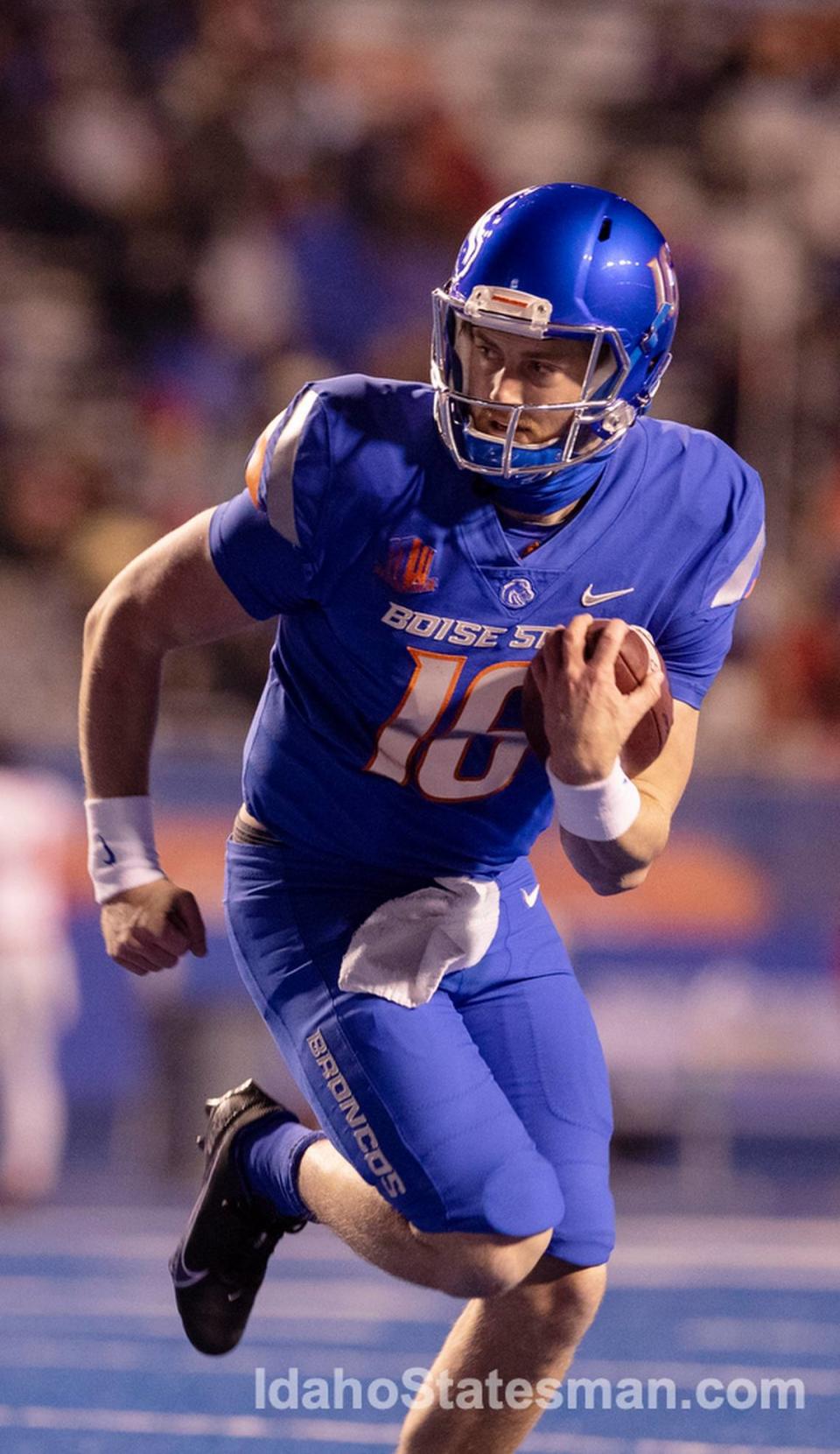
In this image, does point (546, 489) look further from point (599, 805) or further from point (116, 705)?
point (116, 705)

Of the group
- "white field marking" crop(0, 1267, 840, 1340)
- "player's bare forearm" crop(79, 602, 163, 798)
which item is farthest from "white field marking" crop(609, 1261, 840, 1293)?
"player's bare forearm" crop(79, 602, 163, 798)

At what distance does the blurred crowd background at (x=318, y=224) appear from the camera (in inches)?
300

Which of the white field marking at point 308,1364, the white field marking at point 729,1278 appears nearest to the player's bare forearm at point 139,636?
the white field marking at point 308,1364

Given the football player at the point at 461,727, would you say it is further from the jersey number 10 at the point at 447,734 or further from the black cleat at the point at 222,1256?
the black cleat at the point at 222,1256

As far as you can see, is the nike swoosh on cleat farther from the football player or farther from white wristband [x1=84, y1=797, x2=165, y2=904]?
white wristband [x1=84, y1=797, x2=165, y2=904]

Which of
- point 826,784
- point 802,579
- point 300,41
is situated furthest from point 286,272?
point 826,784

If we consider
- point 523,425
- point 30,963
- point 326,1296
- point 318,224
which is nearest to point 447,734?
point 523,425

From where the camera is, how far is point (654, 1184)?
6539mm

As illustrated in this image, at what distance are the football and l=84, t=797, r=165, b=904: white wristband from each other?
0.62 m

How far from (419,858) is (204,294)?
5798mm

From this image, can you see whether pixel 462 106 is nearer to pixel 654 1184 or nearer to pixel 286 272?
pixel 286 272

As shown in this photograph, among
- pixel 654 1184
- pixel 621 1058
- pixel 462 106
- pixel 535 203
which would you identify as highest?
pixel 535 203

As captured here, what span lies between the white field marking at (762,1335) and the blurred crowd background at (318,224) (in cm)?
304

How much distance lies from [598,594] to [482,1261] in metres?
0.90
